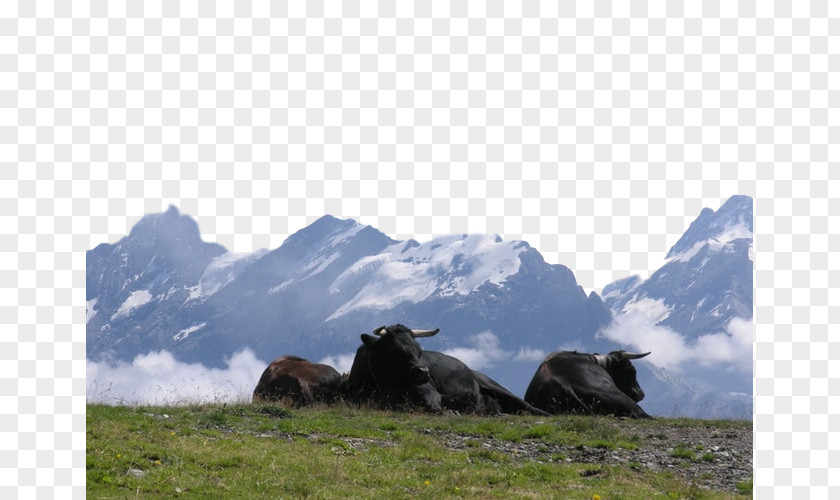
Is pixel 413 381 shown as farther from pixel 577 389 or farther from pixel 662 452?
pixel 662 452

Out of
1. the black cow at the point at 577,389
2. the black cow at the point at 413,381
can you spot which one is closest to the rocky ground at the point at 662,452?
the black cow at the point at 577,389

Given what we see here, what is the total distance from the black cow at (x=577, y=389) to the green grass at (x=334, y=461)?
4.24 metres

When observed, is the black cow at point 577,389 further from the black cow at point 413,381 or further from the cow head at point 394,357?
the cow head at point 394,357

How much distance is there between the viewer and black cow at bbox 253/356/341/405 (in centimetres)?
2278

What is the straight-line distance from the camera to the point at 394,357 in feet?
74.5

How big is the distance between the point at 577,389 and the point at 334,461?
1113 centimetres

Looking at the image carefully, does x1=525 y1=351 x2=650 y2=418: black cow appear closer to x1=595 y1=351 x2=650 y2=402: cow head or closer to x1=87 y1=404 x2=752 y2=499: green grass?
x1=595 y1=351 x2=650 y2=402: cow head

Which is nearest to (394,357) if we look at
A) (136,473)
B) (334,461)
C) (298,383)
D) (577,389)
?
(298,383)

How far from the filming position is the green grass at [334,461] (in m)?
11.4

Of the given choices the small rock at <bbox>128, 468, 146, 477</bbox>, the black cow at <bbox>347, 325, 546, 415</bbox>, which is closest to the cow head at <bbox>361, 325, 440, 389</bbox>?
the black cow at <bbox>347, 325, 546, 415</bbox>

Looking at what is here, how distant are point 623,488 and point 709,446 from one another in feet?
16.5

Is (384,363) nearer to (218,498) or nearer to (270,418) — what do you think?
(270,418)

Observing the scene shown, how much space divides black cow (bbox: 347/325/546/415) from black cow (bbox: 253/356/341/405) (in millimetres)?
694

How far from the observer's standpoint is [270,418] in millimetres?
18062
